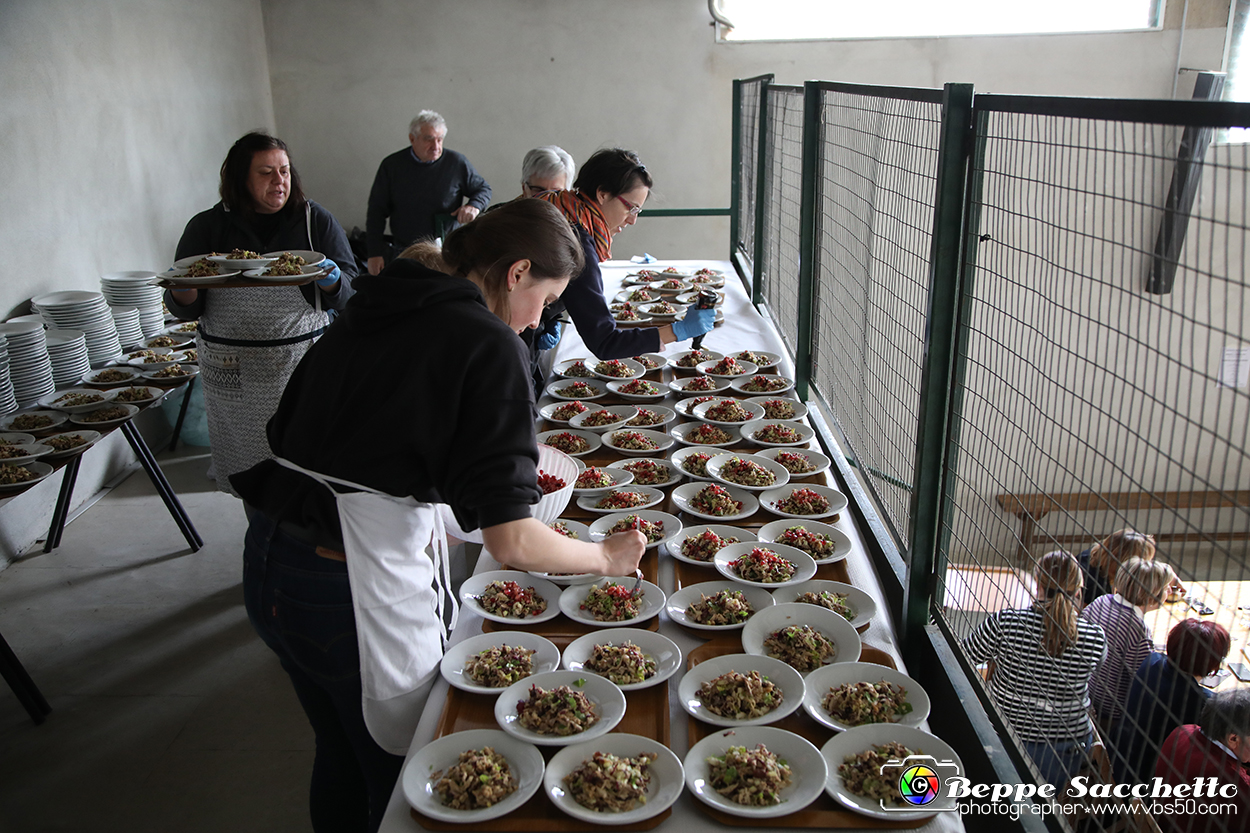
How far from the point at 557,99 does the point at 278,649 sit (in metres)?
6.50

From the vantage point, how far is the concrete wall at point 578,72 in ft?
23.0

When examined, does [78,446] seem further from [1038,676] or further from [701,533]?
[1038,676]

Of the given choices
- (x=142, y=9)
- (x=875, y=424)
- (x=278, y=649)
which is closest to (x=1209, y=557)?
(x=875, y=424)

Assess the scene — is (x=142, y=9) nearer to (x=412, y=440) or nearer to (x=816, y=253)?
(x=816, y=253)

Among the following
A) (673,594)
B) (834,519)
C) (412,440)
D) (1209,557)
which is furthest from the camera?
(834,519)

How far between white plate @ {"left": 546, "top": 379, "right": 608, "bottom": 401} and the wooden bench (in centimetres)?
171

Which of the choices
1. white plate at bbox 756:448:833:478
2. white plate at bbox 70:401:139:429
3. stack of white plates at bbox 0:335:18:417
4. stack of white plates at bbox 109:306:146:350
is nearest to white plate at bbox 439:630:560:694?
white plate at bbox 756:448:833:478

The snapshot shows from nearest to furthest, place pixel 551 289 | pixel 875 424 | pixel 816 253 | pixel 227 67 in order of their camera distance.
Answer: pixel 551 289, pixel 875 424, pixel 816 253, pixel 227 67

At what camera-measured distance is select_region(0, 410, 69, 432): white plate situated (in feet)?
10.4

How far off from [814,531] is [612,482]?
55 cm

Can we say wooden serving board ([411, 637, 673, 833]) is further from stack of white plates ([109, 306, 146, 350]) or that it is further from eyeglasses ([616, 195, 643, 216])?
stack of white plates ([109, 306, 146, 350])

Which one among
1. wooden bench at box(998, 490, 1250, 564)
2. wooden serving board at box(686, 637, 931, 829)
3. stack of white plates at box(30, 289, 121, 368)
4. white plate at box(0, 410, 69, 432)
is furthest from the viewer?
stack of white plates at box(30, 289, 121, 368)

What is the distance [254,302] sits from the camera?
288 cm

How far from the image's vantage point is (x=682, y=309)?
3.81m
